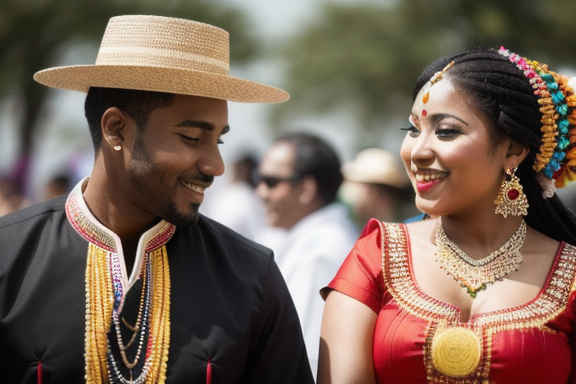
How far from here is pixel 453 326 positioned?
12.8 ft

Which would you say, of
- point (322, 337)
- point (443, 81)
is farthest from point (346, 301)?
point (443, 81)

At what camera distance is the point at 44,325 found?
141 inches

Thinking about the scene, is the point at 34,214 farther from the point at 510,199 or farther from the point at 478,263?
the point at 510,199

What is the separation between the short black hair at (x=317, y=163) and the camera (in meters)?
6.84

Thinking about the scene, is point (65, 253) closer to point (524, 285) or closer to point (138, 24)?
point (138, 24)

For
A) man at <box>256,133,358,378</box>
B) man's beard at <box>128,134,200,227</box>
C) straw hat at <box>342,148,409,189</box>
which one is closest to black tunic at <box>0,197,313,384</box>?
man's beard at <box>128,134,200,227</box>

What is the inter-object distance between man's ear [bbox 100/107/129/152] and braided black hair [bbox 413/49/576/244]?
1.19 metres

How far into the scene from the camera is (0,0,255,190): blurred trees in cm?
2083

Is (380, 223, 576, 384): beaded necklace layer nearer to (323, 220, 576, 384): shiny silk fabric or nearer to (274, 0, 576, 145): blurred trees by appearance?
(323, 220, 576, 384): shiny silk fabric

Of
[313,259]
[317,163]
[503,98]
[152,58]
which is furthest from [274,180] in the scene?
[152,58]

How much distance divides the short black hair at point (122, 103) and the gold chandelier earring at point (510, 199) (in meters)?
1.33

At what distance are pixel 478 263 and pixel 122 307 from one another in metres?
1.38

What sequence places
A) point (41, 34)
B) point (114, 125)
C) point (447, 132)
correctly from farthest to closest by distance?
1. point (41, 34)
2. point (447, 132)
3. point (114, 125)

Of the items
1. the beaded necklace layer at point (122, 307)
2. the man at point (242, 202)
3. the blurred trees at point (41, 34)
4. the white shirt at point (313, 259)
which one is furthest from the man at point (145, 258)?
the blurred trees at point (41, 34)
